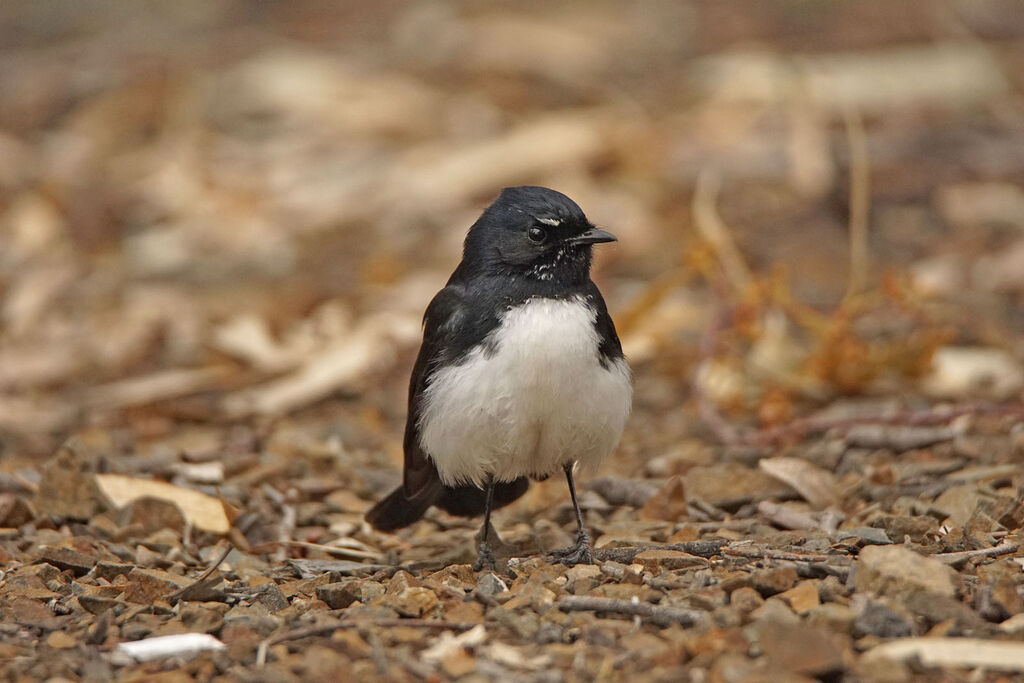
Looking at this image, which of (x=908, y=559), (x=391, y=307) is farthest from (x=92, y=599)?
(x=391, y=307)

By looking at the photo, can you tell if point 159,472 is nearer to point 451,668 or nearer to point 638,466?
point 638,466

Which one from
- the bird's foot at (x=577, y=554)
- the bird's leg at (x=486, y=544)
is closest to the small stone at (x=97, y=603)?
the bird's leg at (x=486, y=544)

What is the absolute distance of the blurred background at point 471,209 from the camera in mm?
6969

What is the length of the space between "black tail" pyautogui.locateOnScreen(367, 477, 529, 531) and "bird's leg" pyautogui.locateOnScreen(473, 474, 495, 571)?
0.08m

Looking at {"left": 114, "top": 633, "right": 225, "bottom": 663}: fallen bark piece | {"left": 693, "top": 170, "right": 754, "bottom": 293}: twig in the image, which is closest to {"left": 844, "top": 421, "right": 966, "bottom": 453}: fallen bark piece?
{"left": 693, "top": 170, "right": 754, "bottom": 293}: twig

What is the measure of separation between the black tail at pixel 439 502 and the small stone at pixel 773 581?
1637mm

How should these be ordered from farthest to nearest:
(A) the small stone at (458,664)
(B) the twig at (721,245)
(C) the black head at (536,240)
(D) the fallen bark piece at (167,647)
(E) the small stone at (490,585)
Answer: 1. (B) the twig at (721,245)
2. (C) the black head at (536,240)
3. (E) the small stone at (490,585)
4. (D) the fallen bark piece at (167,647)
5. (A) the small stone at (458,664)

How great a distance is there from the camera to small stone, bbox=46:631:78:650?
153 inches

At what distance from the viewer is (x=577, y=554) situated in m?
4.70

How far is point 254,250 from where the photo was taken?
9.35 m

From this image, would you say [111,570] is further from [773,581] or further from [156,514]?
[773,581]

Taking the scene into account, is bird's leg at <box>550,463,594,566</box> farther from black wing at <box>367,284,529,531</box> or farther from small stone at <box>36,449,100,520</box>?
small stone at <box>36,449,100,520</box>

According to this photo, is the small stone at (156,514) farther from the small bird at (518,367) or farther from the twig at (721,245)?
the twig at (721,245)

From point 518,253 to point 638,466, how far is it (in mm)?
1644
